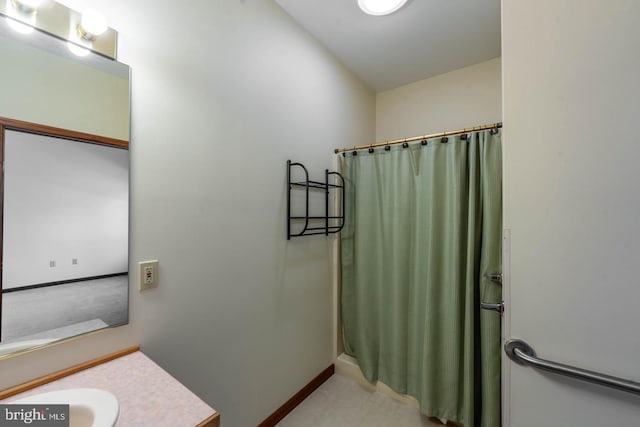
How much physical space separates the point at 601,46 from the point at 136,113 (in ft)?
5.02

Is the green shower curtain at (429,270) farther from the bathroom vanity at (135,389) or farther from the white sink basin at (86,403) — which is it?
the white sink basin at (86,403)

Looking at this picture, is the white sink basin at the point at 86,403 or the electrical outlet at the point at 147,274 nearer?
the white sink basin at the point at 86,403

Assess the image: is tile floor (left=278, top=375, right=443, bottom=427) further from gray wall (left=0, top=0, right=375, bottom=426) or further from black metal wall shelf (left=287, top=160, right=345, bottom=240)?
black metal wall shelf (left=287, top=160, right=345, bottom=240)

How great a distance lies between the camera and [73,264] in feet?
2.80

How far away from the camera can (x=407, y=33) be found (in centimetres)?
177

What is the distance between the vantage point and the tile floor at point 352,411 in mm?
1596

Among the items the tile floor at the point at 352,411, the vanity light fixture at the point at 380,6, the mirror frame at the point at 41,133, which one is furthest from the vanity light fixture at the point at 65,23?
the tile floor at the point at 352,411

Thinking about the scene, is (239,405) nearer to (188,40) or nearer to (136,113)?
(136,113)

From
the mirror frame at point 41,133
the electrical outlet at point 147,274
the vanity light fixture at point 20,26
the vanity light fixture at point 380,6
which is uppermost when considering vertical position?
the vanity light fixture at point 380,6

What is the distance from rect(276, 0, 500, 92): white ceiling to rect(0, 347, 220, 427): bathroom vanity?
78.0 inches

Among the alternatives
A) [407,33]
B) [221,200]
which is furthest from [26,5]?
[407,33]

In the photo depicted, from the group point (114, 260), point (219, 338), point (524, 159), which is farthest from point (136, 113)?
point (524, 159)

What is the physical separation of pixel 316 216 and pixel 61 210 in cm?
133

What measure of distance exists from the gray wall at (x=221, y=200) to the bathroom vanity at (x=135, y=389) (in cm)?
4
